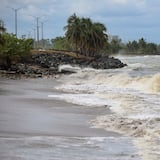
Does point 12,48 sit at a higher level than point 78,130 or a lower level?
higher

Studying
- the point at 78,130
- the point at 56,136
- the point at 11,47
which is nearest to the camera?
the point at 56,136

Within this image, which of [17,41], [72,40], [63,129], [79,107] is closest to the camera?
[63,129]

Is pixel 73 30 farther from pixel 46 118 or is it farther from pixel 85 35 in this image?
pixel 46 118

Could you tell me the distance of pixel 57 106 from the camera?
19.9 metres

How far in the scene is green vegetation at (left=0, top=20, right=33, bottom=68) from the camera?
56.3m

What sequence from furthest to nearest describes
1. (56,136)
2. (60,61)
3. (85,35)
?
(85,35)
(60,61)
(56,136)

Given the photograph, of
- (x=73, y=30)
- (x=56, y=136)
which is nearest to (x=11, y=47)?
(x=73, y=30)

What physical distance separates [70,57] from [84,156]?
6956 centimetres

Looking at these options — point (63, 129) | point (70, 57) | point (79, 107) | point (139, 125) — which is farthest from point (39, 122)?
point (70, 57)

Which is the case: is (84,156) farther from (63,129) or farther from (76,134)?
(63,129)

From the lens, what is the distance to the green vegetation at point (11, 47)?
A: 185 feet

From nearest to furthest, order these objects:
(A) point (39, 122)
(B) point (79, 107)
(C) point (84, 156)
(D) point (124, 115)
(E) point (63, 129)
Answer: (C) point (84, 156)
(E) point (63, 129)
(A) point (39, 122)
(D) point (124, 115)
(B) point (79, 107)

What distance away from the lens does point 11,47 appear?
2298 inches

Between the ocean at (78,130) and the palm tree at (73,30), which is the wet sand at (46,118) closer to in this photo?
the ocean at (78,130)
